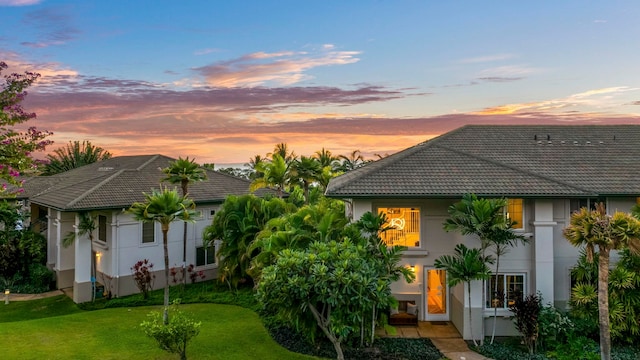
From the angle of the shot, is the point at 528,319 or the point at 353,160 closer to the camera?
the point at 528,319

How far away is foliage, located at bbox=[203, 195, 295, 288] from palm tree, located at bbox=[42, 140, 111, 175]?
33.6m

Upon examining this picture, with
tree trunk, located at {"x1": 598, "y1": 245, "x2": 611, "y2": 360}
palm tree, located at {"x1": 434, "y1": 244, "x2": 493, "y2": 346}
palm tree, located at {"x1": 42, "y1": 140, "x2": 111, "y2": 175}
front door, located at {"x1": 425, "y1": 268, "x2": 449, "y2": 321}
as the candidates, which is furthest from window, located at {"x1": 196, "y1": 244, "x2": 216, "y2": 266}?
palm tree, located at {"x1": 42, "y1": 140, "x2": 111, "y2": 175}

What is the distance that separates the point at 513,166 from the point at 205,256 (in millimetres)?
17557

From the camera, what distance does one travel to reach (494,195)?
1344 cm

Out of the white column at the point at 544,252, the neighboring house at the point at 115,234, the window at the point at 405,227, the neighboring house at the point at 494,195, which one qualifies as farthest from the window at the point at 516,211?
the neighboring house at the point at 115,234

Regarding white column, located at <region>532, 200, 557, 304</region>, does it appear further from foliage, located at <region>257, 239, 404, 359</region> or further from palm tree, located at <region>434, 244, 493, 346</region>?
foliage, located at <region>257, 239, 404, 359</region>

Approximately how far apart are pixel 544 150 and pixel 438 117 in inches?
421

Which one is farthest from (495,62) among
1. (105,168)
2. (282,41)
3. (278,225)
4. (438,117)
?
(105,168)

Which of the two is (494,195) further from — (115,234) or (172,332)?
(115,234)

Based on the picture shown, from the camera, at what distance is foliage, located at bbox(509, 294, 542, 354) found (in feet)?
40.3

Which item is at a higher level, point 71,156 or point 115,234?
point 71,156

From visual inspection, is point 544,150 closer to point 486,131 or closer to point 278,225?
point 486,131

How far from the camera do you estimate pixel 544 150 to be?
691 inches

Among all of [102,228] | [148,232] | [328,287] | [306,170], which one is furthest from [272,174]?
[328,287]
